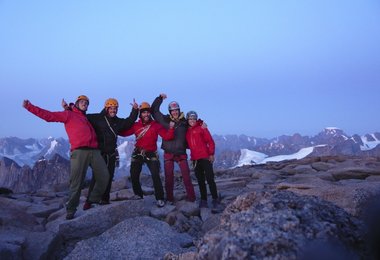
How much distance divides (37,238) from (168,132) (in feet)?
14.7

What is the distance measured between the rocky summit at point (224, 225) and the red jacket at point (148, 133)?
1661 millimetres

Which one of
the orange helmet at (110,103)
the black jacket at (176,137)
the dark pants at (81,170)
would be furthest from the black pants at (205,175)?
the orange helmet at (110,103)

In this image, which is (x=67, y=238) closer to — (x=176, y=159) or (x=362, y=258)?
(x=176, y=159)

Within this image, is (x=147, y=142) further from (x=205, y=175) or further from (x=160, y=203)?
(x=205, y=175)

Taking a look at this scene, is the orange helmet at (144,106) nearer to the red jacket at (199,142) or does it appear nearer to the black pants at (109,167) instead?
the red jacket at (199,142)

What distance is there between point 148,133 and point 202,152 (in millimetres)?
1726

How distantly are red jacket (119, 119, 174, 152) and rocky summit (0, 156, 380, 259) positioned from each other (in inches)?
65.4

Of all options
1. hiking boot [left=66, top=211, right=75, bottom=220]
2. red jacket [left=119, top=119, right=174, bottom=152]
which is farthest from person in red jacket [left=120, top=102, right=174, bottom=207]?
hiking boot [left=66, top=211, right=75, bottom=220]

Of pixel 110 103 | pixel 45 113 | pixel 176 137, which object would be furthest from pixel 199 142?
pixel 45 113

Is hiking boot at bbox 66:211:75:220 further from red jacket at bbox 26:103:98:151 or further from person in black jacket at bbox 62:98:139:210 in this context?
red jacket at bbox 26:103:98:151

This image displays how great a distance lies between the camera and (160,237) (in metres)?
8.84

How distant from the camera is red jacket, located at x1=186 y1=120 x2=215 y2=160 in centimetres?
1105

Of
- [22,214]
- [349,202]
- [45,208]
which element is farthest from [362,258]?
[45,208]

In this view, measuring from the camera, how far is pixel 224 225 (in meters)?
3.97
